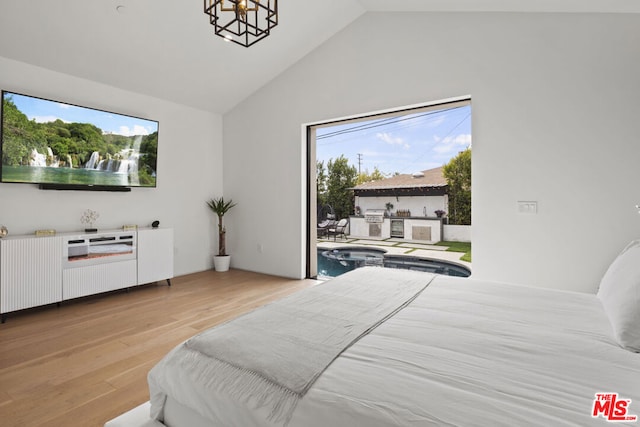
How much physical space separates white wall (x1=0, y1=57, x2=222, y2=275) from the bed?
3077 mm

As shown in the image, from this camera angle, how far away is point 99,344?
2.55 m

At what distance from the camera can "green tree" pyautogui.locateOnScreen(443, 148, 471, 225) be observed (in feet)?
23.5

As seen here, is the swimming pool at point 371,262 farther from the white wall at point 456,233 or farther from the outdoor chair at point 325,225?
the white wall at point 456,233

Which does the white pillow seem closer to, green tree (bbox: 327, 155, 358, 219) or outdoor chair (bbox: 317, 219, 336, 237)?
outdoor chair (bbox: 317, 219, 336, 237)

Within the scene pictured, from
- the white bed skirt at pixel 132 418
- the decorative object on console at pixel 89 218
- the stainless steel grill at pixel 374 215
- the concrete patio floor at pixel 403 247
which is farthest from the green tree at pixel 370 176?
the white bed skirt at pixel 132 418

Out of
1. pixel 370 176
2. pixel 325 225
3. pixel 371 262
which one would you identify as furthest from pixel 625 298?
pixel 370 176

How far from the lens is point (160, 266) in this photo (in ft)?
13.9

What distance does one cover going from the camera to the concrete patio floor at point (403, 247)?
21.5 ft

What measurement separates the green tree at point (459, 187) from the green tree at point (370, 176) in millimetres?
1740

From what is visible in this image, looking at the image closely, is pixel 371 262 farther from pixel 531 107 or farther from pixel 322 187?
pixel 531 107

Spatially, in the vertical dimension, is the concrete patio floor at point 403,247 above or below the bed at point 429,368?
below

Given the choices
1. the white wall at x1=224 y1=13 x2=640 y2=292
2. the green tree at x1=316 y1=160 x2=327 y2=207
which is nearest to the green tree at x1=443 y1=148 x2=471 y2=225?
the green tree at x1=316 y1=160 x2=327 y2=207

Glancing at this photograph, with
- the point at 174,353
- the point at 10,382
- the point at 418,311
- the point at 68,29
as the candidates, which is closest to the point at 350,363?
the point at 418,311

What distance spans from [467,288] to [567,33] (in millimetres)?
2605
